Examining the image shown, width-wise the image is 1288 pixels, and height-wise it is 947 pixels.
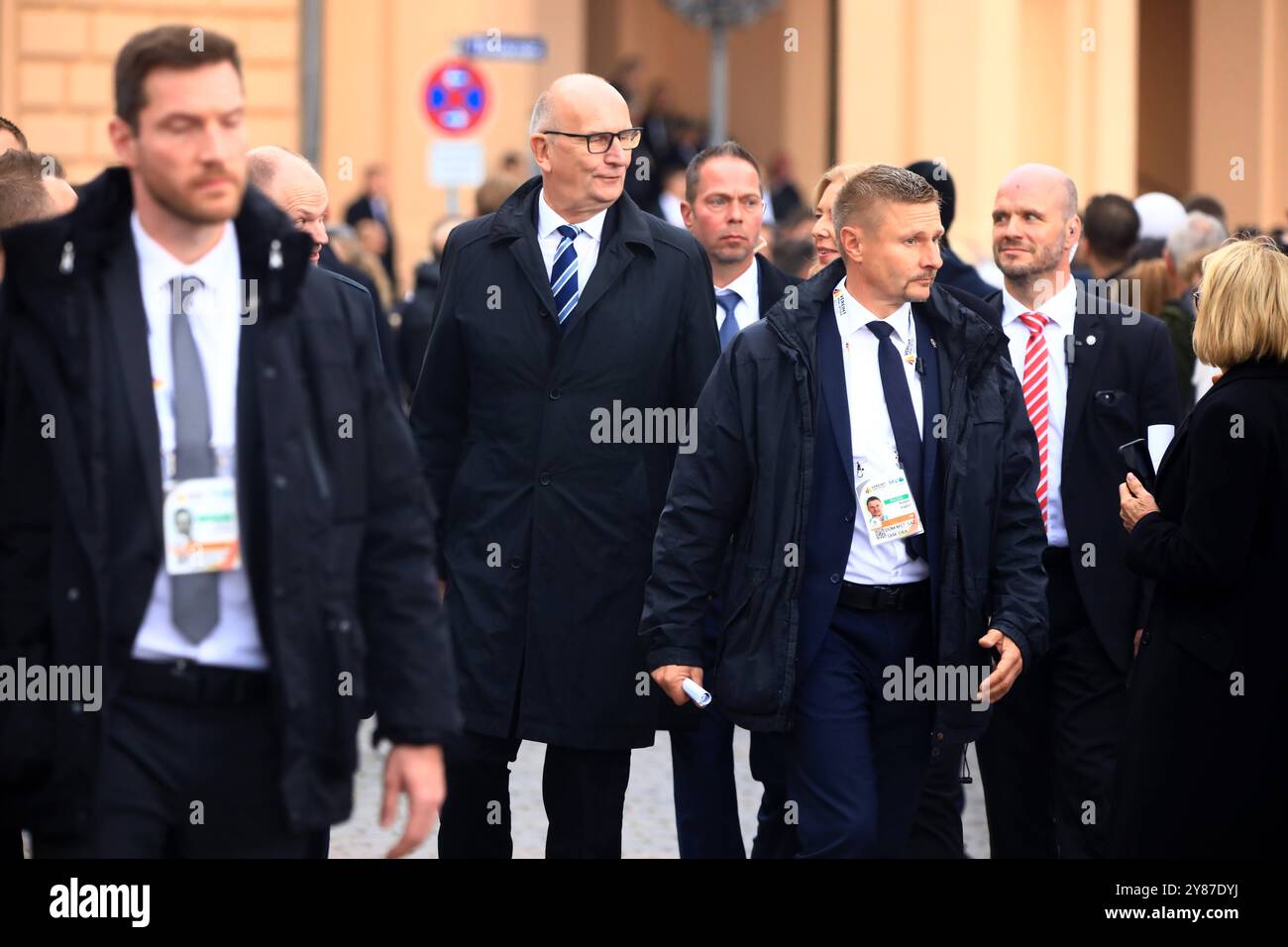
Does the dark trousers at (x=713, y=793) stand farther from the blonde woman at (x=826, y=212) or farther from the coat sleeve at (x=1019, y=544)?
the blonde woman at (x=826, y=212)

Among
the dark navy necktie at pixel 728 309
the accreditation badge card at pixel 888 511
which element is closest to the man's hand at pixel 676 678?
the accreditation badge card at pixel 888 511

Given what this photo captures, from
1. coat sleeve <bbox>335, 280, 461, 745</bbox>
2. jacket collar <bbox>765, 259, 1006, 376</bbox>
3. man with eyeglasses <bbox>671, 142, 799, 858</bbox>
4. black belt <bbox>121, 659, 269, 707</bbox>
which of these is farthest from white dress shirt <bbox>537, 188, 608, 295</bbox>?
black belt <bbox>121, 659, 269, 707</bbox>

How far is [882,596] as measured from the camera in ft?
20.0

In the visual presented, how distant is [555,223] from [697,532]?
1270 millimetres

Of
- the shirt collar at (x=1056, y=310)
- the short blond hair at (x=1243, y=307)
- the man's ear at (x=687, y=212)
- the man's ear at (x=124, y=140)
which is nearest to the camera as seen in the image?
the man's ear at (x=124, y=140)

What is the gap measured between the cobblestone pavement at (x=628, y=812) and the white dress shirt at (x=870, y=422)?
246 cm

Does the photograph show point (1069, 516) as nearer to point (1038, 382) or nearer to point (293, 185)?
point (1038, 382)

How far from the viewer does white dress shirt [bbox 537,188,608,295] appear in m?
6.96

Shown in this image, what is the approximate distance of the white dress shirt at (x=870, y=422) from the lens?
611cm

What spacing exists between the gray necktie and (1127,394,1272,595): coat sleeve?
2743 mm

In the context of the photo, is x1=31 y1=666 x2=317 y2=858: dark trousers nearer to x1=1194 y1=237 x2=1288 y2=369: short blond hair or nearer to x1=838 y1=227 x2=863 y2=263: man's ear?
x1=838 y1=227 x2=863 y2=263: man's ear

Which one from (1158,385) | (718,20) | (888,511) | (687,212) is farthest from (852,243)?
(718,20)
